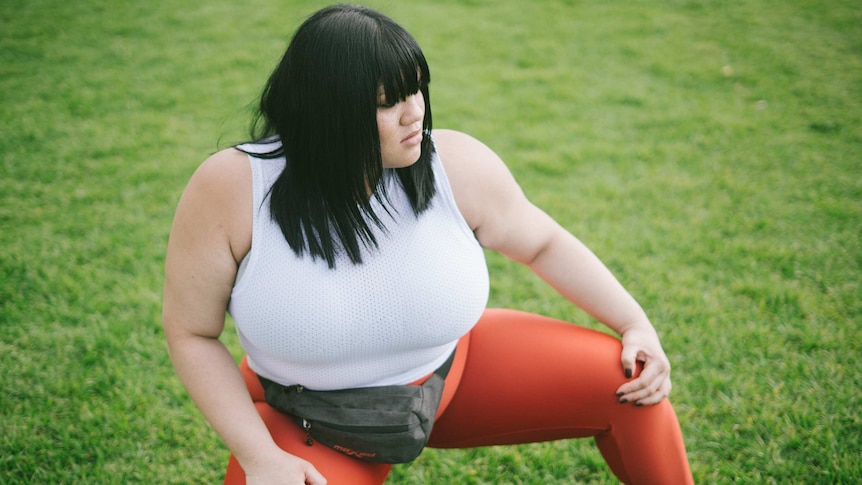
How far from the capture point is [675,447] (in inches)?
63.7

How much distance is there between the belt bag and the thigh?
8.8 inches

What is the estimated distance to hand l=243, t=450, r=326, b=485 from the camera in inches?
55.9

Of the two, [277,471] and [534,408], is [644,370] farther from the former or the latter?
[277,471]

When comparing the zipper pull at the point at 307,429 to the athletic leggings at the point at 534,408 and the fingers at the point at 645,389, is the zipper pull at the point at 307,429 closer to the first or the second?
the athletic leggings at the point at 534,408

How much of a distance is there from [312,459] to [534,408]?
62 cm

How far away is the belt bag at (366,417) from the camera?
1529mm

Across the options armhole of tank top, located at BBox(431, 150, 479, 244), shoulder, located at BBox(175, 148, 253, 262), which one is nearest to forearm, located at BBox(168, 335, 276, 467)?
shoulder, located at BBox(175, 148, 253, 262)

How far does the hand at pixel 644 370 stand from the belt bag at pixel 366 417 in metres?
0.53

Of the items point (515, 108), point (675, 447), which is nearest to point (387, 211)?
point (675, 447)

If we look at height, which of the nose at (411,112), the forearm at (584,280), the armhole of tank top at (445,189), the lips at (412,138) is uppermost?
the nose at (411,112)

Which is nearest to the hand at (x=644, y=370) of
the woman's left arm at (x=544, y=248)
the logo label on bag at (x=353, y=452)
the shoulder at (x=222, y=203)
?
the woman's left arm at (x=544, y=248)

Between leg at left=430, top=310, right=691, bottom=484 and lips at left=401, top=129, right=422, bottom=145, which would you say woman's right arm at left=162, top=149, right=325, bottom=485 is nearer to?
lips at left=401, top=129, right=422, bottom=145

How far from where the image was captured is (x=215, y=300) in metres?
1.46

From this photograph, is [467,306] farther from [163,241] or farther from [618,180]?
[618,180]
